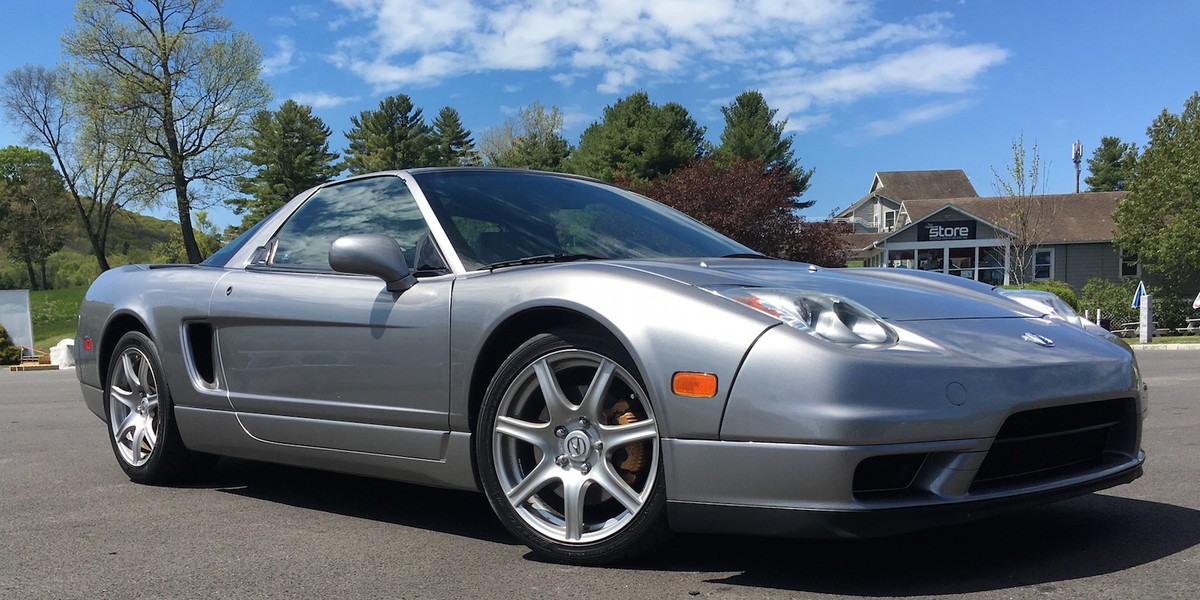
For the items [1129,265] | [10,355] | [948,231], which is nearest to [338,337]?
[10,355]

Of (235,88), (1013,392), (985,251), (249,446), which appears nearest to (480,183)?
(249,446)

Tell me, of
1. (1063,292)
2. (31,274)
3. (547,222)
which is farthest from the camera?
(31,274)

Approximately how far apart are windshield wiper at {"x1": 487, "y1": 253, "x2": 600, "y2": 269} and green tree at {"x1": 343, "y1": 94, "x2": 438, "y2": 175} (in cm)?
6639

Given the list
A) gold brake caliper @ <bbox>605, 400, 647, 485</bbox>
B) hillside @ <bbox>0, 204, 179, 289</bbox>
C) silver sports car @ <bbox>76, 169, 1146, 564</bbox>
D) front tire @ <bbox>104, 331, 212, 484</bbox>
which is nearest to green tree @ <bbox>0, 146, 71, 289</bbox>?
hillside @ <bbox>0, 204, 179, 289</bbox>

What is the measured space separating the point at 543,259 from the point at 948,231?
134 feet

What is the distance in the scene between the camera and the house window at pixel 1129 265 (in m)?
40.0

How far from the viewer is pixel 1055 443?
2.98 meters

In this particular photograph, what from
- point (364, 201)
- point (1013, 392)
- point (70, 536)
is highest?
point (364, 201)

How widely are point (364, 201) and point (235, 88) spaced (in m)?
45.3

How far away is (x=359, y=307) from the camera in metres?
3.71

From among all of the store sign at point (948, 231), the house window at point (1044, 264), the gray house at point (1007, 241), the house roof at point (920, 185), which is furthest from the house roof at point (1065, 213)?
the house roof at point (920, 185)

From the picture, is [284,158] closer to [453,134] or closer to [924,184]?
[453,134]

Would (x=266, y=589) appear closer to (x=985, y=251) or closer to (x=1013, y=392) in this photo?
(x=1013, y=392)

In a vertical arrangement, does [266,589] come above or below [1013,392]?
below
